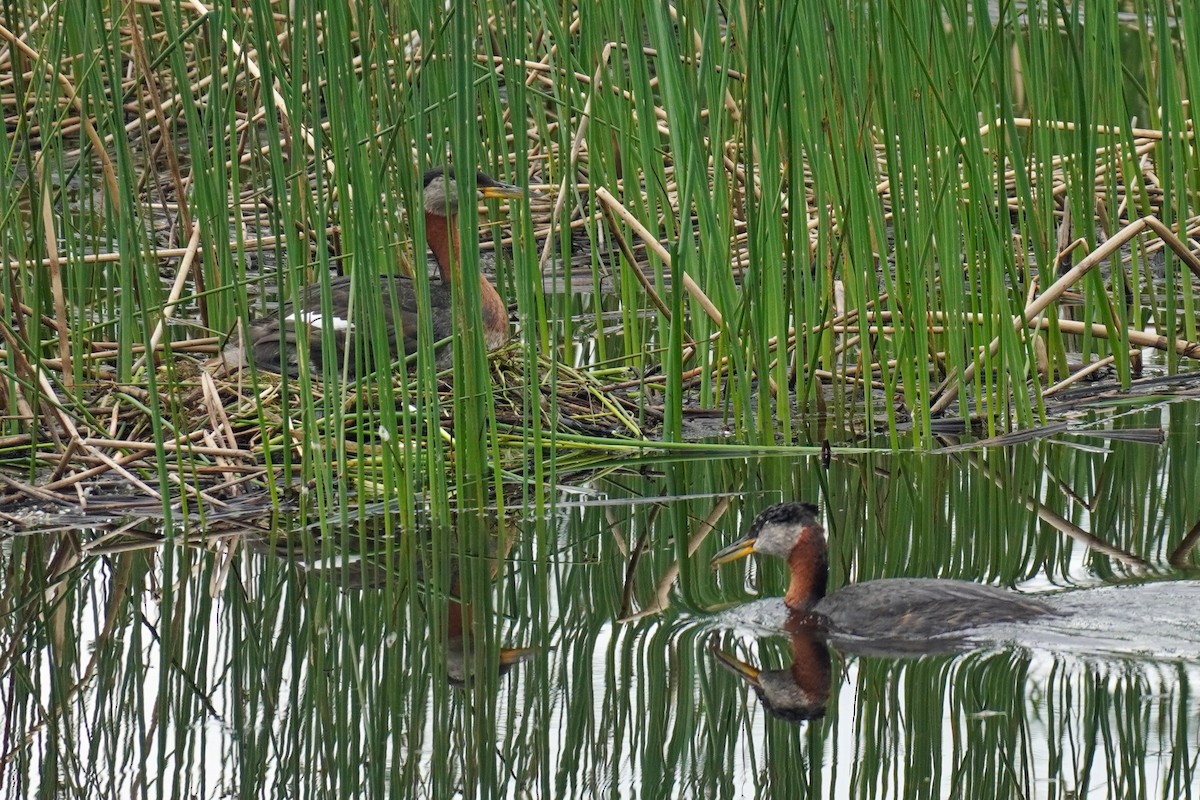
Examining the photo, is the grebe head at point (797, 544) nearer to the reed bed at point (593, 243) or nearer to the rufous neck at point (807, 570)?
the rufous neck at point (807, 570)

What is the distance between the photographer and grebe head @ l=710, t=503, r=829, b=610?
427cm

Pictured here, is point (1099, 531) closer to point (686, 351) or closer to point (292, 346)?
point (686, 351)

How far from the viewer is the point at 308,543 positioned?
4.71 m

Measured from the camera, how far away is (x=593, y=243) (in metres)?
6.36

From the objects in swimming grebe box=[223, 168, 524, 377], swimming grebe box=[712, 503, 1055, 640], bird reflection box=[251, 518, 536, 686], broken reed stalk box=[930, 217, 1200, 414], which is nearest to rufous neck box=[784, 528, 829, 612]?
swimming grebe box=[712, 503, 1055, 640]

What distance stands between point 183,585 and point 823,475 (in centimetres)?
195

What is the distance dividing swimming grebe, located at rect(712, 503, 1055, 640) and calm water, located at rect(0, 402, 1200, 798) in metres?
0.08

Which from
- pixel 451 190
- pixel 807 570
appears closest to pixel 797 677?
pixel 807 570

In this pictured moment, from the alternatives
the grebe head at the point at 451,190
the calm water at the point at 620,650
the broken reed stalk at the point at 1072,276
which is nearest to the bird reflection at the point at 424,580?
the calm water at the point at 620,650

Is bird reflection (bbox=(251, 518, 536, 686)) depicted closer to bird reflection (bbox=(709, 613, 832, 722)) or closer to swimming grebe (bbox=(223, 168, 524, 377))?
bird reflection (bbox=(709, 613, 832, 722))

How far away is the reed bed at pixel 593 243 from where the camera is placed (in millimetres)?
4578

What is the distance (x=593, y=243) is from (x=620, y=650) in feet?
8.98

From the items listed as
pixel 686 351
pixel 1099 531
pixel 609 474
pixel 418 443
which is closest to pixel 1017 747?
pixel 1099 531

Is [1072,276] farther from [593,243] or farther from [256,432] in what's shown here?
[256,432]
